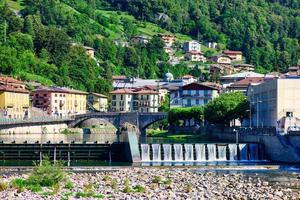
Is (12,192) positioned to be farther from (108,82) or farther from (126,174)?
(108,82)

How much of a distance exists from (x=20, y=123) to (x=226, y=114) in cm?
2764

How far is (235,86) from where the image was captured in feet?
541

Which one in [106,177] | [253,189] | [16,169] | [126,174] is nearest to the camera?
[253,189]

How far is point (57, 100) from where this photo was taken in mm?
155875

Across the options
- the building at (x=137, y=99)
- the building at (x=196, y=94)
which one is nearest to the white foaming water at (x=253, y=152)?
the building at (x=196, y=94)

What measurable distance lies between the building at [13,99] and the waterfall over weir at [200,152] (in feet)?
165

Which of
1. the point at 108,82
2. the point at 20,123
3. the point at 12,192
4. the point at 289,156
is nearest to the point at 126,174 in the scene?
the point at 12,192

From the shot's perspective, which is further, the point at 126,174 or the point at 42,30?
the point at 42,30

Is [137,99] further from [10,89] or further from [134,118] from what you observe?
[10,89]

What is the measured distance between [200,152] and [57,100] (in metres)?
80.2

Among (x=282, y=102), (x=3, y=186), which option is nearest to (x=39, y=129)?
(x=282, y=102)

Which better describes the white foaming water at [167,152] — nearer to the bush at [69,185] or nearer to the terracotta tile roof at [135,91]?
the bush at [69,185]

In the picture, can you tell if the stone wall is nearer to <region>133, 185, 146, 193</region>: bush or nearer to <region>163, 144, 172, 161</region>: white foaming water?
<region>163, 144, 172, 161</region>: white foaming water

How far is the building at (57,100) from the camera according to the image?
6029 inches
